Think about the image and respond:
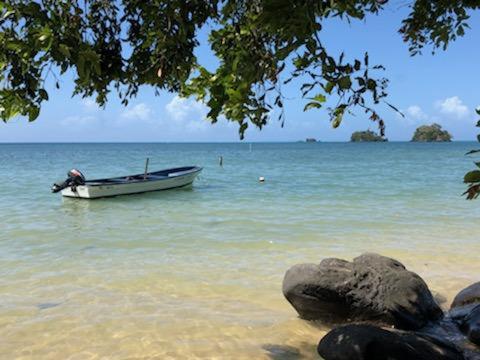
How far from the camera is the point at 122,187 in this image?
2248 centimetres

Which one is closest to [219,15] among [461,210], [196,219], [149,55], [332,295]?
[149,55]

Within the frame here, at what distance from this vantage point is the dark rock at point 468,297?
6.65 metres

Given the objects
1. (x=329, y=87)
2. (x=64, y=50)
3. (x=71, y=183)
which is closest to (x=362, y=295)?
(x=329, y=87)

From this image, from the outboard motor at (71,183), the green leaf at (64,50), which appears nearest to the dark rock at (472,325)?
the green leaf at (64,50)

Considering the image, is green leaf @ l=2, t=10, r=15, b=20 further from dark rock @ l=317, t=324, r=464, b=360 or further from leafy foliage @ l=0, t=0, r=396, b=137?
dark rock @ l=317, t=324, r=464, b=360

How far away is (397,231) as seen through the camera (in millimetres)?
13336

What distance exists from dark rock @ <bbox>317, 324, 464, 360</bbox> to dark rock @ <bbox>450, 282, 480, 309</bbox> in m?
1.70

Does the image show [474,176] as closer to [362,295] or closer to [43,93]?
[43,93]

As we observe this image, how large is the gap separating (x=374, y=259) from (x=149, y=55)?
4444 millimetres

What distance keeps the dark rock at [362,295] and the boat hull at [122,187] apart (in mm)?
16459

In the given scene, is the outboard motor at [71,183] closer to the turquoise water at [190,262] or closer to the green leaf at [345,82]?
the turquoise water at [190,262]

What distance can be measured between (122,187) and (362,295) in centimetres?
1750

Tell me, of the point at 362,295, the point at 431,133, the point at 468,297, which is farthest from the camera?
the point at 431,133

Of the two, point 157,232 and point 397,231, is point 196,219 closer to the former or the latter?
point 157,232
